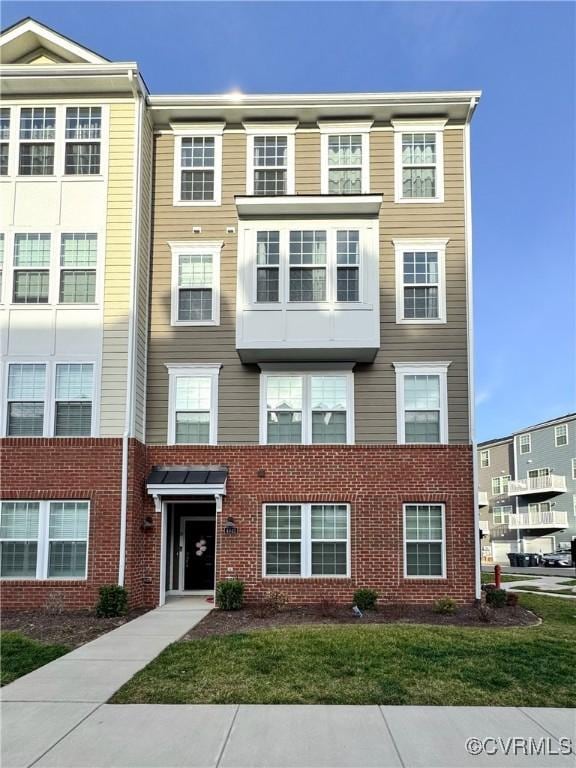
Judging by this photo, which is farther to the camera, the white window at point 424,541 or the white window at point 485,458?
the white window at point 485,458

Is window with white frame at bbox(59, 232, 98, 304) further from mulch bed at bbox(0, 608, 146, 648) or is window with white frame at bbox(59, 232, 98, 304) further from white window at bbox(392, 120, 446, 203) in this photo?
white window at bbox(392, 120, 446, 203)

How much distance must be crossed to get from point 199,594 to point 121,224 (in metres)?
8.50

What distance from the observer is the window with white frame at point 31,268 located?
46.2 feet

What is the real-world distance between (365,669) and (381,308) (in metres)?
8.59

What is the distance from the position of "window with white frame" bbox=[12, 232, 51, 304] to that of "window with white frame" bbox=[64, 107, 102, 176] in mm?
1636

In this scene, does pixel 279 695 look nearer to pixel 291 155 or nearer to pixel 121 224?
pixel 121 224

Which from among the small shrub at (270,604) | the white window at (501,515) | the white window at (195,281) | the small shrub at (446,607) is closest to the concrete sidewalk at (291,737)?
the small shrub at (270,604)

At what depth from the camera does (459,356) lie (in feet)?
48.2

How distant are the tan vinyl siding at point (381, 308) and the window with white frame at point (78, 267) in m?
1.46

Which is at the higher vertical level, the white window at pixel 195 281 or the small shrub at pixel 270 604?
the white window at pixel 195 281

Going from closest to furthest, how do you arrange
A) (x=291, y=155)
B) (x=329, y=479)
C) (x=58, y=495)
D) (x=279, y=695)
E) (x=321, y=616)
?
(x=279, y=695) → (x=321, y=616) → (x=58, y=495) → (x=329, y=479) → (x=291, y=155)

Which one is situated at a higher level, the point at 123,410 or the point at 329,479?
the point at 123,410

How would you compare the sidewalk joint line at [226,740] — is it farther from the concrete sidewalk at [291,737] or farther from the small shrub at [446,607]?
the small shrub at [446,607]

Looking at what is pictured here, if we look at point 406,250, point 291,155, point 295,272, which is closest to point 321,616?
point 295,272
